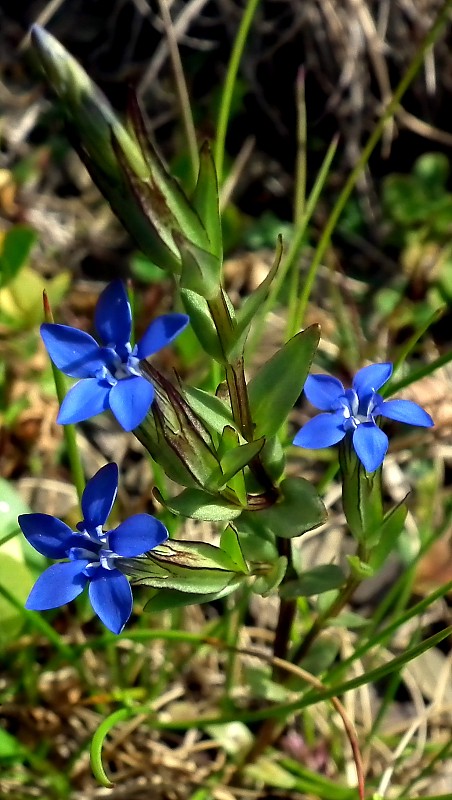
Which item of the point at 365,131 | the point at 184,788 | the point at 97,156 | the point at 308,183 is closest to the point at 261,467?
the point at 97,156

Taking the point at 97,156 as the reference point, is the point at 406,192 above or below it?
below

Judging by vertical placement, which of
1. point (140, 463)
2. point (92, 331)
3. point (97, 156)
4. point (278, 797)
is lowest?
point (278, 797)

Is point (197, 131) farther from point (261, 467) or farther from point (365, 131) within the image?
point (261, 467)

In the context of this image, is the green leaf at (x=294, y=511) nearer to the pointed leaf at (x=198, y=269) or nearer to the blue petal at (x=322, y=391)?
the blue petal at (x=322, y=391)

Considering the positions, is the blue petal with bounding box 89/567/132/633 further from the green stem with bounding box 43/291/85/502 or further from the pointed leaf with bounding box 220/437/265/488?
the green stem with bounding box 43/291/85/502

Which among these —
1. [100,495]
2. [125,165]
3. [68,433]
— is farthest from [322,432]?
[68,433]

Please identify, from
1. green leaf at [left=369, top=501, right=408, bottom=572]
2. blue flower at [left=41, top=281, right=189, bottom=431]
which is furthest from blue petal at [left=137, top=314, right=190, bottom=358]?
green leaf at [left=369, top=501, right=408, bottom=572]
